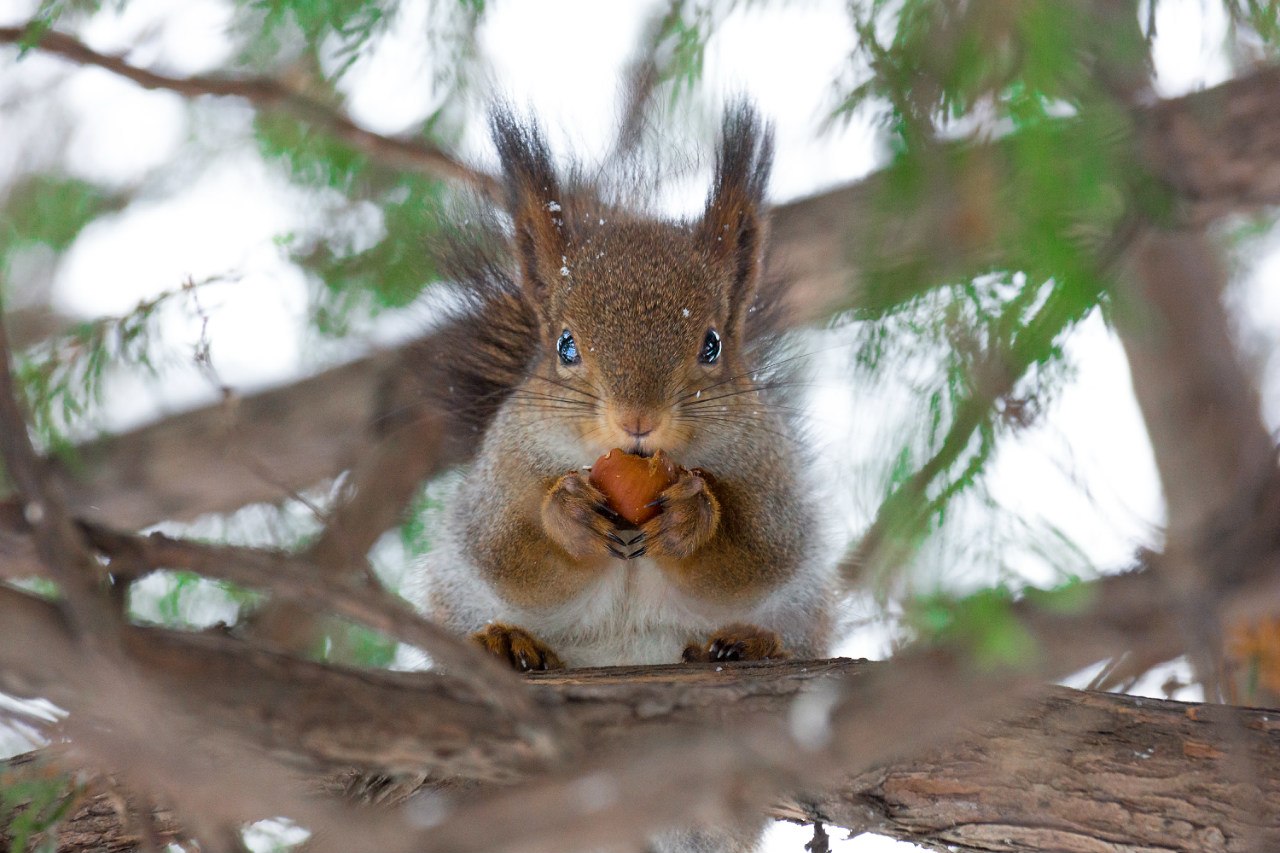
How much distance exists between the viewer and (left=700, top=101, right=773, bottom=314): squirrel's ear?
258 centimetres

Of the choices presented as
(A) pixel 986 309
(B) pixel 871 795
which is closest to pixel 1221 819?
(B) pixel 871 795

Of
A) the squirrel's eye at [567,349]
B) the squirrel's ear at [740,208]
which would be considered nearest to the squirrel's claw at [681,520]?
the squirrel's eye at [567,349]

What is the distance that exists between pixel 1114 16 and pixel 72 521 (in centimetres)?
126

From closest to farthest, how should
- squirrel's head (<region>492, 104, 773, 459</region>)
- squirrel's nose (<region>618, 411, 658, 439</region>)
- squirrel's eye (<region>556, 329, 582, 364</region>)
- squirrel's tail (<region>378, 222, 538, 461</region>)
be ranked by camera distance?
1. squirrel's nose (<region>618, 411, 658, 439</region>)
2. squirrel's head (<region>492, 104, 773, 459</region>)
3. squirrel's eye (<region>556, 329, 582, 364</region>)
4. squirrel's tail (<region>378, 222, 538, 461</region>)

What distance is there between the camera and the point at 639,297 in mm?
2477

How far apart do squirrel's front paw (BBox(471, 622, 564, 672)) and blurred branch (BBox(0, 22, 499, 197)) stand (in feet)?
3.23

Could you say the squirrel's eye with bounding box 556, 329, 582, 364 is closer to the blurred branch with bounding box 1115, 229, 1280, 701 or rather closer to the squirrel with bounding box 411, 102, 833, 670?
the squirrel with bounding box 411, 102, 833, 670

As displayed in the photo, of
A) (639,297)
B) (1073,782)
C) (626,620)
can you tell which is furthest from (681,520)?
(1073,782)

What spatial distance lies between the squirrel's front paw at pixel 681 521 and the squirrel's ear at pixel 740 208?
508 millimetres

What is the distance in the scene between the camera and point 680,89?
242 centimetres

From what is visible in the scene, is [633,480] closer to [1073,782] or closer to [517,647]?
[517,647]

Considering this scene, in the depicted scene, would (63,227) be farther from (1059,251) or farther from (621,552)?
(1059,251)

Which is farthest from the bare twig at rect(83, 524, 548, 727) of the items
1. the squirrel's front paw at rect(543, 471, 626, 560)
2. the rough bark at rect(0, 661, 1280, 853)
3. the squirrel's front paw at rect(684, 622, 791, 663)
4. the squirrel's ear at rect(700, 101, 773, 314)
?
the squirrel's ear at rect(700, 101, 773, 314)

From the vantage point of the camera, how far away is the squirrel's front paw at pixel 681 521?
2.38 metres
